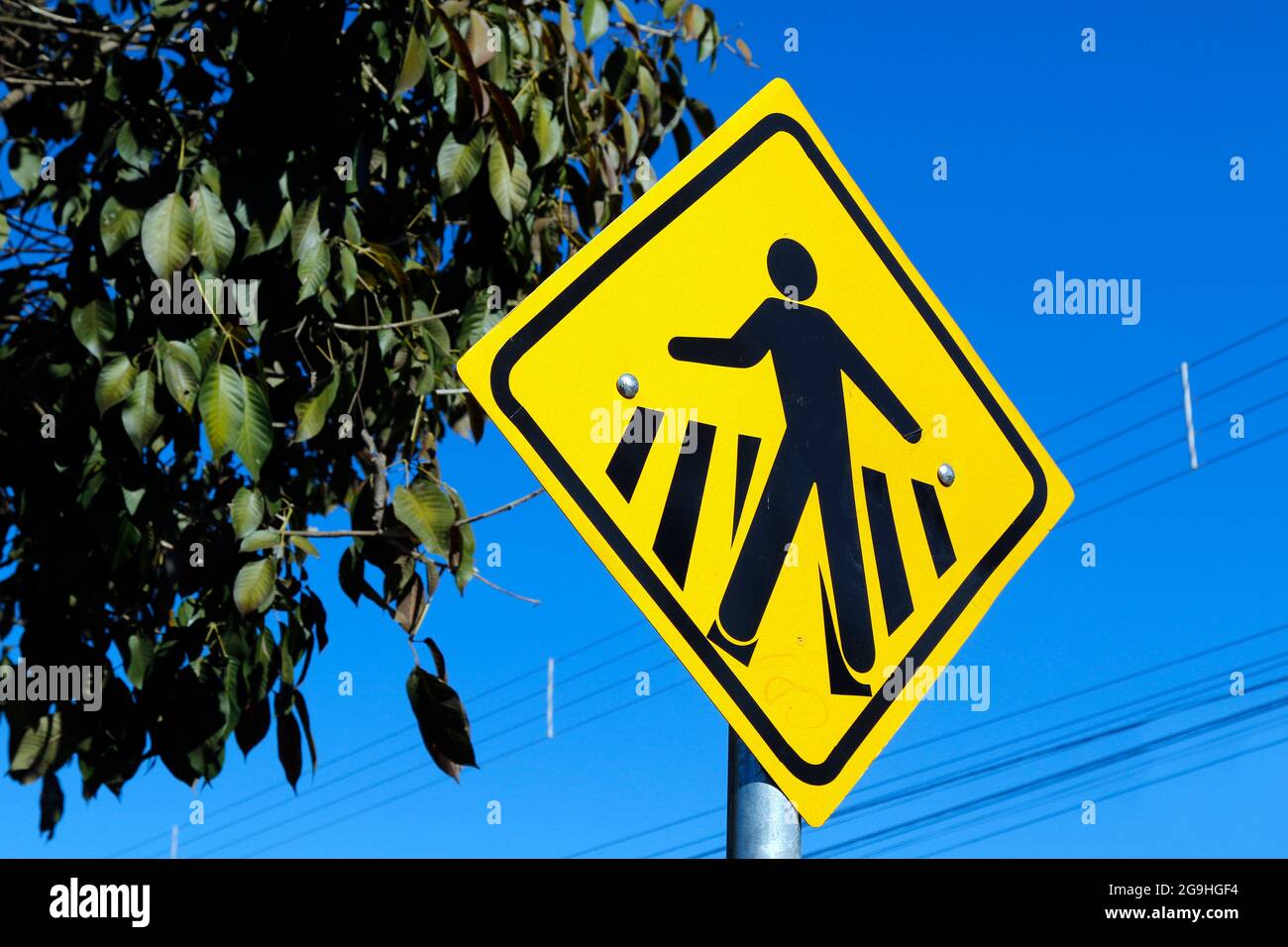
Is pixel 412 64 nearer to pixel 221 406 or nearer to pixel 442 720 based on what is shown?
pixel 221 406

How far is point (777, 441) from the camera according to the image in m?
1.94

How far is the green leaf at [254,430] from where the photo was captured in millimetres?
2824

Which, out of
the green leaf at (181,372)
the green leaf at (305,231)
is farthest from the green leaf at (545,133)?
the green leaf at (181,372)

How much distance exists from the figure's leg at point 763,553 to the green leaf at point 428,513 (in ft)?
4.10

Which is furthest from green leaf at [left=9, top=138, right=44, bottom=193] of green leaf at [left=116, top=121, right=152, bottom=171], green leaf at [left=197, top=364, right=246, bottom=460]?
green leaf at [left=197, top=364, right=246, bottom=460]

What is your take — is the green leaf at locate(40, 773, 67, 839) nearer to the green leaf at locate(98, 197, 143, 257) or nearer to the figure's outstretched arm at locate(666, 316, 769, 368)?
the green leaf at locate(98, 197, 143, 257)

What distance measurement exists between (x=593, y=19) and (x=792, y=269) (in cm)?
Result: 181

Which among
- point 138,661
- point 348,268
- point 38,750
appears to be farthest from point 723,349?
point 38,750

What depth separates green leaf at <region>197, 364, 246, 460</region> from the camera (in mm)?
2797

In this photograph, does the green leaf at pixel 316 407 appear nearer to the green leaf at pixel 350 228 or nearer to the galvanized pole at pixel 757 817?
the green leaf at pixel 350 228

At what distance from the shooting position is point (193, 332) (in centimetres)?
298

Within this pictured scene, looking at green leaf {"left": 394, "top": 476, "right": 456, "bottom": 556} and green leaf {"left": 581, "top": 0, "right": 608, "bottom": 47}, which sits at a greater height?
green leaf {"left": 581, "top": 0, "right": 608, "bottom": 47}

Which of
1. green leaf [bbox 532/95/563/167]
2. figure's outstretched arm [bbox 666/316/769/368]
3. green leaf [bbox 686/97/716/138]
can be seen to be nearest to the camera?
figure's outstretched arm [bbox 666/316/769/368]
